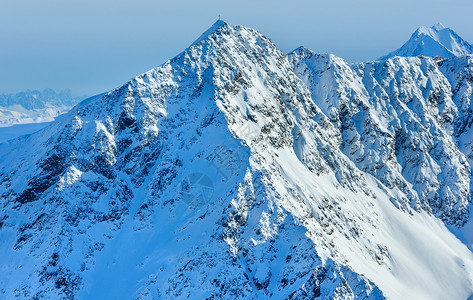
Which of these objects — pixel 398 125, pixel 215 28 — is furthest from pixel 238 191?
pixel 398 125

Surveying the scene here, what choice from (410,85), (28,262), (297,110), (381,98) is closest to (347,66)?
(381,98)

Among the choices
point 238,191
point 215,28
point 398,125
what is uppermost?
point 215,28

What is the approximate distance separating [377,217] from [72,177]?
10657cm

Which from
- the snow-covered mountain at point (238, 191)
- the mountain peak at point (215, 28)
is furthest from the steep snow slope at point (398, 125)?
the mountain peak at point (215, 28)

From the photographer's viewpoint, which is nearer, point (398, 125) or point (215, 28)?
point (215, 28)

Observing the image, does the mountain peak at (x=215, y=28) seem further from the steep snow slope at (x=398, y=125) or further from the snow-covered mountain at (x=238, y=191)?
the steep snow slope at (x=398, y=125)

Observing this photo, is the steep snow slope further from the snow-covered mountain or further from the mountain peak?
the mountain peak

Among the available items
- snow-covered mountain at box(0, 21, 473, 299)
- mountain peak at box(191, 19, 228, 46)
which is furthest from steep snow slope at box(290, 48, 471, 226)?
mountain peak at box(191, 19, 228, 46)

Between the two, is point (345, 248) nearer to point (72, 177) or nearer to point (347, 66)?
point (72, 177)

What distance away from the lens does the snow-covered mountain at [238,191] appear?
89.5 meters

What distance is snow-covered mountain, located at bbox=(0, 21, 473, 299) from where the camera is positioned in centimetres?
8950

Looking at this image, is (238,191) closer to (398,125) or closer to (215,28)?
(215,28)

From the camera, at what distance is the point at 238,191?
97.4 meters

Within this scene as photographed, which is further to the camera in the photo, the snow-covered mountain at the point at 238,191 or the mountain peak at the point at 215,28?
the mountain peak at the point at 215,28
